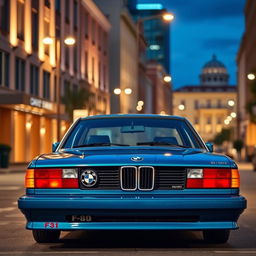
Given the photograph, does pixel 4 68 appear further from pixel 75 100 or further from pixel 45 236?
pixel 45 236

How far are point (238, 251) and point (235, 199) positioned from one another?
656mm

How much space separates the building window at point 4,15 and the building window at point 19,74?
3.10m

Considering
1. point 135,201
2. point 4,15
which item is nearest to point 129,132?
point 135,201

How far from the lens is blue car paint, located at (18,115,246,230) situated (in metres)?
8.74

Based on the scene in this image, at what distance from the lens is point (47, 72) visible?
5662 centimetres

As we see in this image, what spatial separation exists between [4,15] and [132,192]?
38096 millimetres

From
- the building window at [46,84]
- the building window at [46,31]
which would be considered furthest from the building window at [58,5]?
the building window at [46,84]

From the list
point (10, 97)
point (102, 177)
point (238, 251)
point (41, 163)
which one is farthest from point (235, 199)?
point (10, 97)

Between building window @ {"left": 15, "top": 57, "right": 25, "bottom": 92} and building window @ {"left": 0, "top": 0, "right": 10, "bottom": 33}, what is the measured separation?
122 inches

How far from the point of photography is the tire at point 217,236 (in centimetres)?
980

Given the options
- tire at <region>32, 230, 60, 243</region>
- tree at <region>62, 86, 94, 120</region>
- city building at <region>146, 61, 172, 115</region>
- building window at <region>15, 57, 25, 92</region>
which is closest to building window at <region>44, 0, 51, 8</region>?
tree at <region>62, 86, 94, 120</region>

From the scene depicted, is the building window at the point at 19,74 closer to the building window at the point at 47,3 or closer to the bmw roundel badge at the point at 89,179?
the building window at the point at 47,3

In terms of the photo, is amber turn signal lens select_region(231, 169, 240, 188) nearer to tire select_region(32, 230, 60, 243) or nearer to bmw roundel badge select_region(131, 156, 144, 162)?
bmw roundel badge select_region(131, 156, 144, 162)

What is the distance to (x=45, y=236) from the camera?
→ 9.80m
